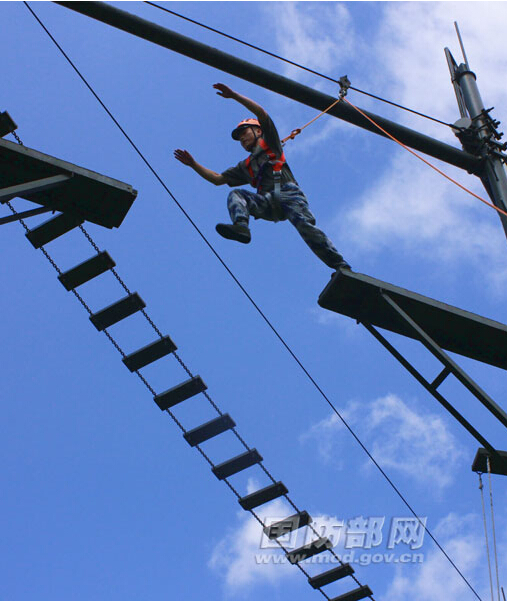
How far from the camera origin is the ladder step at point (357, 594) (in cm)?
1113

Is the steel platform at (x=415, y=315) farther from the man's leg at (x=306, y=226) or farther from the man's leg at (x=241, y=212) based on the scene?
the man's leg at (x=241, y=212)

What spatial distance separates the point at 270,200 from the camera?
30.1 ft

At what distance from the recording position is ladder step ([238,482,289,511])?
10.1 meters

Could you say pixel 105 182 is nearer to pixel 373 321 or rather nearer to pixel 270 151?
pixel 270 151

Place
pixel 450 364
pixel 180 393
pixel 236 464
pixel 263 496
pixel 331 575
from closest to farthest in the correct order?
pixel 450 364, pixel 180 393, pixel 236 464, pixel 263 496, pixel 331 575

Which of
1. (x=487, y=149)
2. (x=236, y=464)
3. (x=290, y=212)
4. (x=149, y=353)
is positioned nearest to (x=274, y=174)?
(x=290, y=212)

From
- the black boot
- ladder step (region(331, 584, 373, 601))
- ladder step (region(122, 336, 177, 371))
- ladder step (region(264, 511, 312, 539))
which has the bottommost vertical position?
ladder step (region(331, 584, 373, 601))

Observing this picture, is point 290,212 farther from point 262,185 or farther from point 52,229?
point 52,229

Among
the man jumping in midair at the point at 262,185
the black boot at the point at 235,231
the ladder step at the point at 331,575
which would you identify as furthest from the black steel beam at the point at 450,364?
the ladder step at the point at 331,575

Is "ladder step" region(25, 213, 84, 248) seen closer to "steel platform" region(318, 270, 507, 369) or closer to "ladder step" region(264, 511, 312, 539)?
"steel platform" region(318, 270, 507, 369)

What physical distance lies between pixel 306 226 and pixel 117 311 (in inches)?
74.1

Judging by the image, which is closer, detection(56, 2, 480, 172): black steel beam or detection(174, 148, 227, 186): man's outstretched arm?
detection(56, 2, 480, 172): black steel beam

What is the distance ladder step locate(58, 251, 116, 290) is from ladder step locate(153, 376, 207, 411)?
134cm

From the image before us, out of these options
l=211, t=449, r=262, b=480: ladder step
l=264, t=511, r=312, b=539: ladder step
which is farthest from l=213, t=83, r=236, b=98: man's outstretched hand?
l=264, t=511, r=312, b=539: ladder step
